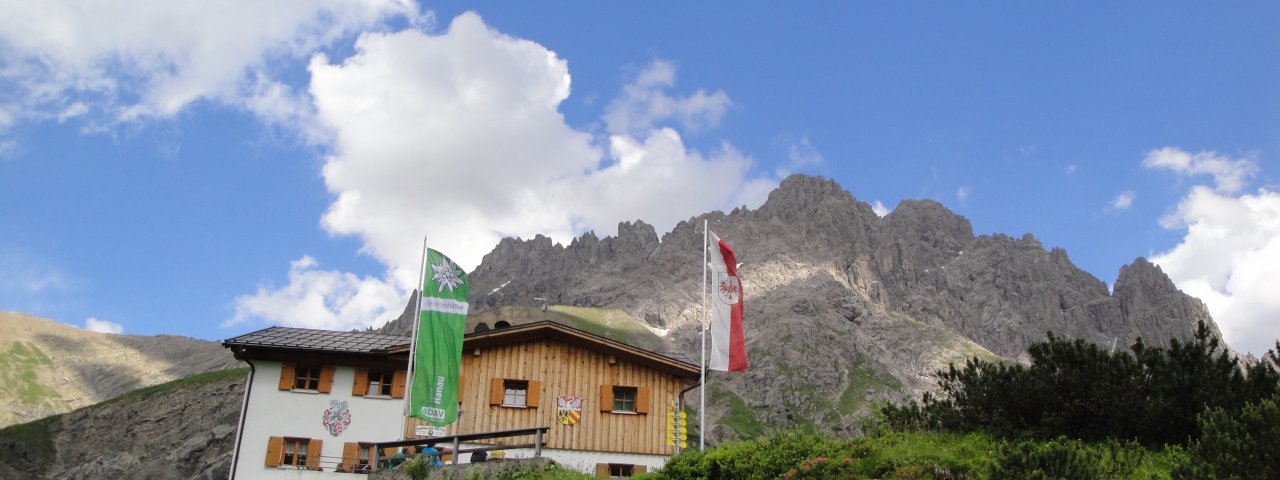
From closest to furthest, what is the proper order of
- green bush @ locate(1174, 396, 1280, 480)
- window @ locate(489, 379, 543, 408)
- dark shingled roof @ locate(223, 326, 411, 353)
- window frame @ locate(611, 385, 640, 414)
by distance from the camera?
green bush @ locate(1174, 396, 1280, 480) < window @ locate(489, 379, 543, 408) < window frame @ locate(611, 385, 640, 414) < dark shingled roof @ locate(223, 326, 411, 353)

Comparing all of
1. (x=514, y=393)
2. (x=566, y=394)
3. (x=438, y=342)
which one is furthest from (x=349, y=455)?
(x=566, y=394)

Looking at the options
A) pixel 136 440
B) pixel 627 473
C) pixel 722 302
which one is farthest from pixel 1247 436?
pixel 136 440

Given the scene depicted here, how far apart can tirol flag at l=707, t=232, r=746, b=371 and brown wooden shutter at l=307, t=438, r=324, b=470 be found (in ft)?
49.9

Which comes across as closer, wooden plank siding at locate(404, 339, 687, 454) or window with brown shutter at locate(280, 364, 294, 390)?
wooden plank siding at locate(404, 339, 687, 454)

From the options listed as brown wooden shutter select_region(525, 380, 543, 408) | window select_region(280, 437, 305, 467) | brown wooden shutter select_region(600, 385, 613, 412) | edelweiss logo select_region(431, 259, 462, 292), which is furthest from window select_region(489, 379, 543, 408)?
window select_region(280, 437, 305, 467)

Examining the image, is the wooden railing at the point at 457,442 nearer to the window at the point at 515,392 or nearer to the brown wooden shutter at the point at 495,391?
the brown wooden shutter at the point at 495,391

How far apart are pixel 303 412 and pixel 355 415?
1919 millimetres

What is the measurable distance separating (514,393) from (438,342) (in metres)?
5.23

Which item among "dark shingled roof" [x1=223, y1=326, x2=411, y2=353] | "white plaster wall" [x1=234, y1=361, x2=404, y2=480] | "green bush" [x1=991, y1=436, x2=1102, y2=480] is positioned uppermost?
"dark shingled roof" [x1=223, y1=326, x2=411, y2=353]

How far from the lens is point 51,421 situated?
457 feet

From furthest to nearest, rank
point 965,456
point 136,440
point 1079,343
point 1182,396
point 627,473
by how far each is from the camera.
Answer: point 136,440 → point 627,473 → point 1079,343 → point 1182,396 → point 965,456

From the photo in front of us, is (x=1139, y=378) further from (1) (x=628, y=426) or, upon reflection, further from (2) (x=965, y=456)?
(1) (x=628, y=426)

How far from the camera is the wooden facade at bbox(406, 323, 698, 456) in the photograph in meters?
33.1

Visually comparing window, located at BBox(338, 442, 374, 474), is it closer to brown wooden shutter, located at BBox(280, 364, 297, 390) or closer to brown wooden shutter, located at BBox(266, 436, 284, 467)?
brown wooden shutter, located at BBox(266, 436, 284, 467)
